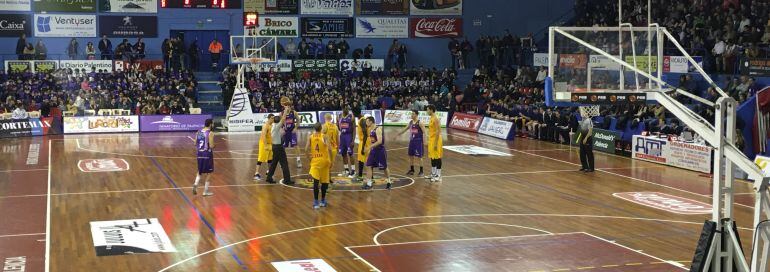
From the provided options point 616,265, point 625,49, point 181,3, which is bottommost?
point 616,265

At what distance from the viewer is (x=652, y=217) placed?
17.0m

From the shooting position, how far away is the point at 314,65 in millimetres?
44625

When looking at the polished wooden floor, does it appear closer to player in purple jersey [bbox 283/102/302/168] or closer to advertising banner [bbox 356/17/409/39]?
player in purple jersey [bbox 283/102/302/168]

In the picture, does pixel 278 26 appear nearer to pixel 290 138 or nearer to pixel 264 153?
pixel 290 138

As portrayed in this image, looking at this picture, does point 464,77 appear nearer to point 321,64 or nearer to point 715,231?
point 321,64

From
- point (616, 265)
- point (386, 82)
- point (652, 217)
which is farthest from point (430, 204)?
point (386, 82)

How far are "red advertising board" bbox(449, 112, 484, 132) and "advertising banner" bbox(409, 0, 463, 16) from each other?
10885mm

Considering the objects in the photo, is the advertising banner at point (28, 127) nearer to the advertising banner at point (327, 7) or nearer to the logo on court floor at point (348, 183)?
the advertising banner at point (327, 7)

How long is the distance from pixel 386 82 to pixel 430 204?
25372 millimetres

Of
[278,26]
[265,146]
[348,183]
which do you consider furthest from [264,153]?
[278,26]

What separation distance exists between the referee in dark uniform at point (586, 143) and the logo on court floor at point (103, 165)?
12.2m

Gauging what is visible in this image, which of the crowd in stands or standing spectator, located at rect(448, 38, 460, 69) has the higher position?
standing spectator, located at rect(448, 38, 460, 69)

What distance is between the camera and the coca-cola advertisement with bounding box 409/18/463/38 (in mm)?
47781

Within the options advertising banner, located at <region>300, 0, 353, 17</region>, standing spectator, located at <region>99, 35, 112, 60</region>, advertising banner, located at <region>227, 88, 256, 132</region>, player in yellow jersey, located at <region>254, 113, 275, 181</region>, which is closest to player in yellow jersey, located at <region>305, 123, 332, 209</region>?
player in yellow jersey, located at <region>254, 113, 275, 181</region>
